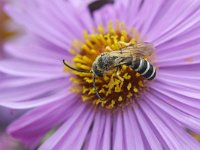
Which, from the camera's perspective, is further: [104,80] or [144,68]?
[104,80]

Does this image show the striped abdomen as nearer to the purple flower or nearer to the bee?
the bee

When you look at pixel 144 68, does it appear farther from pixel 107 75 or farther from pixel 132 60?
pixel 107 75

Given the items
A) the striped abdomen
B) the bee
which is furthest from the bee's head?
the striped abdomen

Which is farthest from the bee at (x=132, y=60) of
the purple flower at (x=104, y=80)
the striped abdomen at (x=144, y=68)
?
the purple flower at (x=104, y=80)

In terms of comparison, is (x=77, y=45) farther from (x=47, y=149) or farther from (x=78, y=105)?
(x=47, y=149)

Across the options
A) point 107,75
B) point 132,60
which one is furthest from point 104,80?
point 132,60

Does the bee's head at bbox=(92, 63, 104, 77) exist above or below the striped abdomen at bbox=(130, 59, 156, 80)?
above
